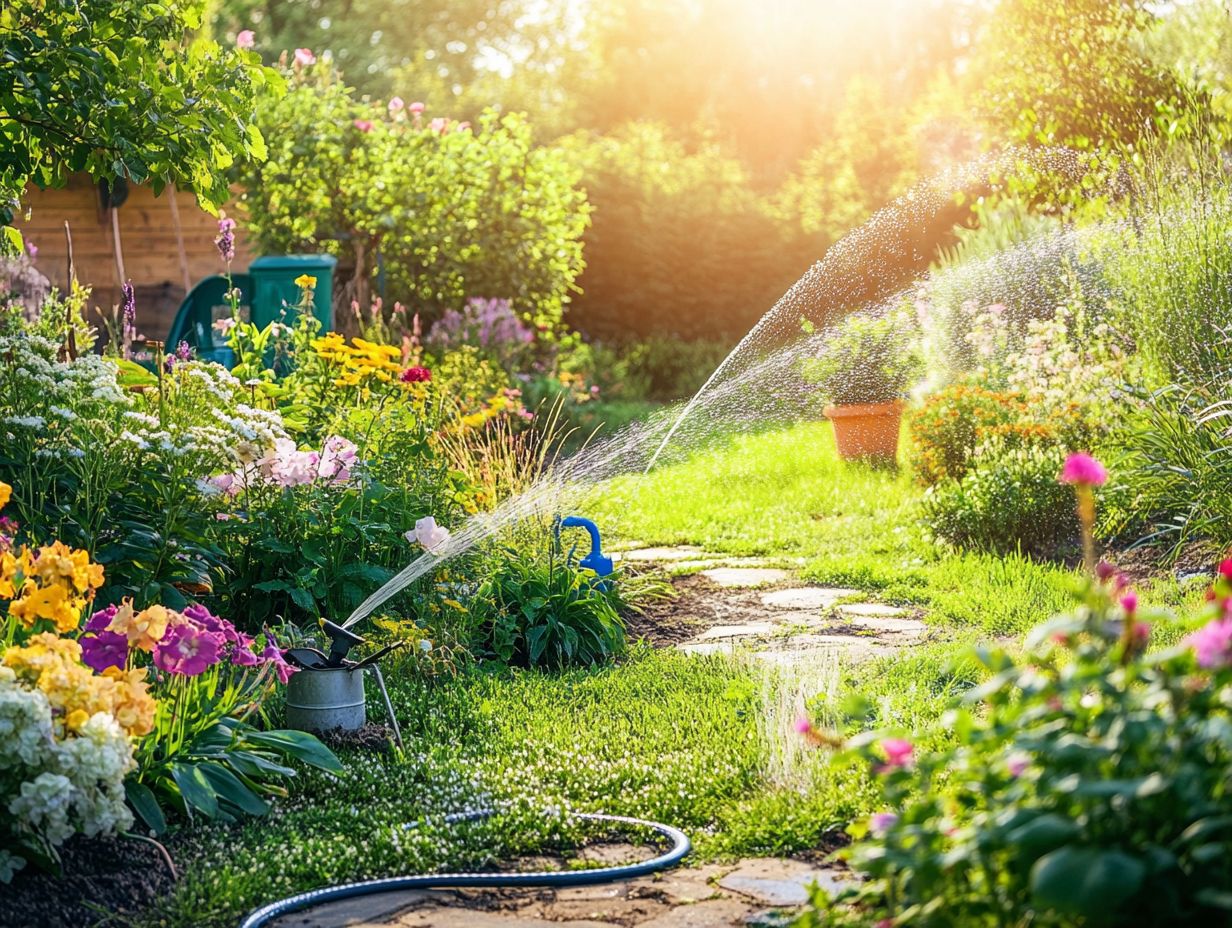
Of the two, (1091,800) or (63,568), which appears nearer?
(1091,800)

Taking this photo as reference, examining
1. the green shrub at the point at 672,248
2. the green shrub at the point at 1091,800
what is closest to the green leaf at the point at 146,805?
the green shrub at the point at 1091,800

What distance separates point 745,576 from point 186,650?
350 cm

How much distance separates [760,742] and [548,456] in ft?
19.2

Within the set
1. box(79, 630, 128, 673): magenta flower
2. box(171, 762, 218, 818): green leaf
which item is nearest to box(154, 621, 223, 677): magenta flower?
box(79, 630, 128, 673): magenta flower

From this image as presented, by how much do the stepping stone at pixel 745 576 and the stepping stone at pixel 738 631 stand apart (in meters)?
0.78

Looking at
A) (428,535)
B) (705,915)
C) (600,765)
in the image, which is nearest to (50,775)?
(705,915)

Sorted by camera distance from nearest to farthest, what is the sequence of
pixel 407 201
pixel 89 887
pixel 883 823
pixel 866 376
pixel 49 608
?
pixel 883 823 → pixel 89 887 → pixel 49 608 → pixel 866 376 → pixel 407 201

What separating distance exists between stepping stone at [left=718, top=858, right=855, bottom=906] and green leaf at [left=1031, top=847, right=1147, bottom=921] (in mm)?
1061

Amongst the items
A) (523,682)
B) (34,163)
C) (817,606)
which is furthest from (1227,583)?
(34,163)

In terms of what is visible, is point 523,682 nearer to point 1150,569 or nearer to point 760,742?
point 760,742

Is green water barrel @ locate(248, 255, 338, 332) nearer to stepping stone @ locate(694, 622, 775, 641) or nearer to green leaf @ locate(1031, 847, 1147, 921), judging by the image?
stepping stone @ locate(694, 622, 775, 641)

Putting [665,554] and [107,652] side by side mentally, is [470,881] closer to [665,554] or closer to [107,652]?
[107,652]

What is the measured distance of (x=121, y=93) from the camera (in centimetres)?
426

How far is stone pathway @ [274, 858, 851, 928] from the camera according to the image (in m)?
2.52
